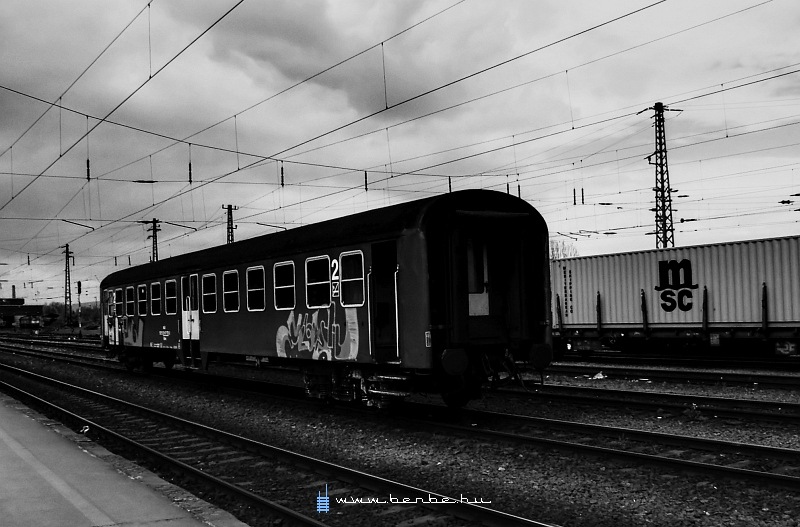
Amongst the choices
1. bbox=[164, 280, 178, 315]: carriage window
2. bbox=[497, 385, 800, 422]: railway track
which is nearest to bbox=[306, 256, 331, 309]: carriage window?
bbox=[497, 385, 800, 422]: railway track

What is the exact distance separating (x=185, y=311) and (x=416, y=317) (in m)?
9.63

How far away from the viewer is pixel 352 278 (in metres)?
11.6

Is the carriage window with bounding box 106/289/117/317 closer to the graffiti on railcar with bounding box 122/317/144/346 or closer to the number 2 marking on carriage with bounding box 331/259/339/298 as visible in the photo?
the graffiti on railcar with bounding box 122/317/144/346

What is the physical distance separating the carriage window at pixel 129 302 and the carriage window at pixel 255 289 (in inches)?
339

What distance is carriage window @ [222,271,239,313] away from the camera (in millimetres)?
15383

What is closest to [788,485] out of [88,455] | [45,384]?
[88,455]

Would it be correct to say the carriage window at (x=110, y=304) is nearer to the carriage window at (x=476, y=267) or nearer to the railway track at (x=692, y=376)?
the railway track at (x=692, y=376)

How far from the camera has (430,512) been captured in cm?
671

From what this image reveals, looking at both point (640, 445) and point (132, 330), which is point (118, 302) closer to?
point (132, 330)

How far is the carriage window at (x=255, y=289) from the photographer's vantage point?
14.3 meters

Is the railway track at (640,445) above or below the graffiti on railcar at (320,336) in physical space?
below

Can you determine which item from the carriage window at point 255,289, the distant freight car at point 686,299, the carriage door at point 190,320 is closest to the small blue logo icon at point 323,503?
the carriage window at point 255,289

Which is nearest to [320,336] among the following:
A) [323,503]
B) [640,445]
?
[323,503]

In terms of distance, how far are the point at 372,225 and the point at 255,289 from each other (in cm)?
427
